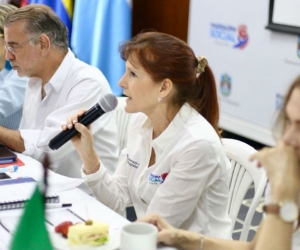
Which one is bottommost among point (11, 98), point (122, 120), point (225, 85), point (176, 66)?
point (225, 85)

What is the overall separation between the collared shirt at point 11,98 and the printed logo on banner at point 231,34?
1.86 m

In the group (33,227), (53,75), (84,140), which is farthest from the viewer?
(53,75)

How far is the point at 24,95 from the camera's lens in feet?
9.54

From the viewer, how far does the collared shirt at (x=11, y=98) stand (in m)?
2.86

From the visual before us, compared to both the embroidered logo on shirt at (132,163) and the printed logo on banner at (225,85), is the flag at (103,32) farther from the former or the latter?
the embroidered logo on shirt at (132,163)

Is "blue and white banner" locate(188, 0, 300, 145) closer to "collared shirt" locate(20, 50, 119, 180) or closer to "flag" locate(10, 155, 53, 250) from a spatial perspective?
"collared shirt" locate(20, 50, 119, 180)

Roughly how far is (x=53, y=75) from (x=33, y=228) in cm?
152

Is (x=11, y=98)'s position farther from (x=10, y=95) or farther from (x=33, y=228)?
(x=33, y=228)

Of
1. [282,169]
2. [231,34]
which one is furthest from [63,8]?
[282,169]

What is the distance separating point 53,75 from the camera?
263 centimetres

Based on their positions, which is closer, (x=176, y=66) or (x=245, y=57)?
(x=176, y=66)

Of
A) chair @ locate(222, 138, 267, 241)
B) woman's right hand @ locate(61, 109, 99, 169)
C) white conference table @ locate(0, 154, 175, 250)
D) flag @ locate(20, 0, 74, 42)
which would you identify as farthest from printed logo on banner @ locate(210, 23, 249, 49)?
white conference table @ locate(0, 154, 175, 250)

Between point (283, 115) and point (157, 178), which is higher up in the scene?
point (283, 115)

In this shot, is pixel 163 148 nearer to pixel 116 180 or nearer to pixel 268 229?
pixel 116 180
